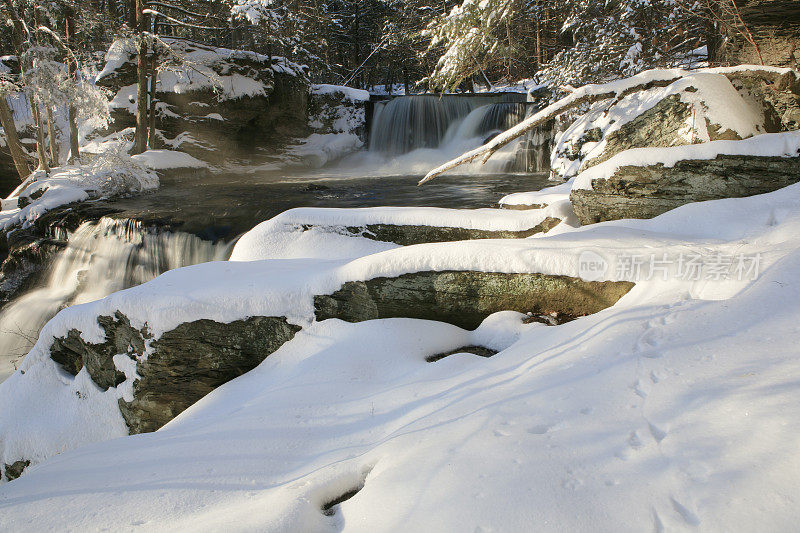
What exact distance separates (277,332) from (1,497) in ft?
7.27

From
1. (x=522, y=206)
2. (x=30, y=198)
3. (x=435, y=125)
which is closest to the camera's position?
(x=522, y=206)

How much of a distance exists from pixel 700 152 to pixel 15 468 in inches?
314

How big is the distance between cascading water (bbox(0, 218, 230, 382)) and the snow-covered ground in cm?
524

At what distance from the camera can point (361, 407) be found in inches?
111

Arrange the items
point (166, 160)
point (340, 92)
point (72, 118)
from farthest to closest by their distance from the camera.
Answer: point (340, 92), point (166, 160), point (72, 118)

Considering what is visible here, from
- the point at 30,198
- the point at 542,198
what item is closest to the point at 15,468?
the point at 542,198

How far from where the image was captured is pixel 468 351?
12.0ft

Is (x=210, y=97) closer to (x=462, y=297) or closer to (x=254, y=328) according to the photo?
(x=254, y=328)

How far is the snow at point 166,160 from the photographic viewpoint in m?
14.5

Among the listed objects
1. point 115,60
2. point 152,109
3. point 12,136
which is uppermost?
point 115,60

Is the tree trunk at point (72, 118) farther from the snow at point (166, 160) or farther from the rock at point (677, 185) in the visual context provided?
the rock at point (677, 185)

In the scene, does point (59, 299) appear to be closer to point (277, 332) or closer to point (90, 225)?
point (90, 225)

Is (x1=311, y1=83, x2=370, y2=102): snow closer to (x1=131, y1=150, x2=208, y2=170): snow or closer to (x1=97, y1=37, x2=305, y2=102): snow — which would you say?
(x1=97, y1=37, x2=305, y2=102): snow

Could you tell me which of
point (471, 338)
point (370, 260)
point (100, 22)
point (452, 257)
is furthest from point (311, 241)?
point (100, 22)
